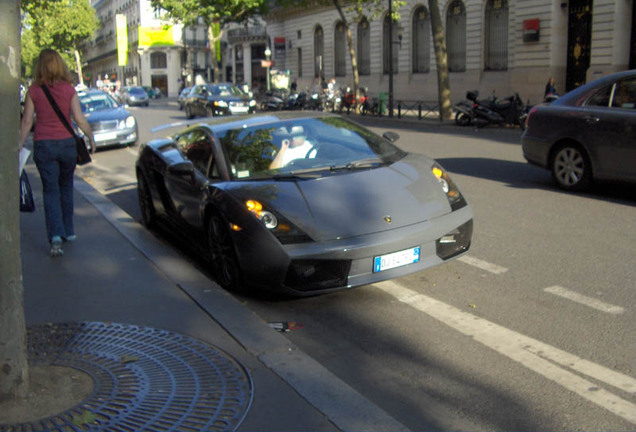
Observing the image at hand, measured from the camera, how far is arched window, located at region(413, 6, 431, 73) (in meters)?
40.4

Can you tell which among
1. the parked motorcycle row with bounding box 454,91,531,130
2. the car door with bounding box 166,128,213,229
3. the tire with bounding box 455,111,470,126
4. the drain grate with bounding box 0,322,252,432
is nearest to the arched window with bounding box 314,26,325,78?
the tire with bounding box 455,111,470,126

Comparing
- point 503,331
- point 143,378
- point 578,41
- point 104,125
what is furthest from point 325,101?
point 143,378

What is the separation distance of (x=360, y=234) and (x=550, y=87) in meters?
23.1

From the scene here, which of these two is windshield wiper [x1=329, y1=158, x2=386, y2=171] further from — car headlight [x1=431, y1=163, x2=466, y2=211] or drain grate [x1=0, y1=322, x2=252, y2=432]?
drain grate [x1=0, y1=322, x2=252, y2=432]

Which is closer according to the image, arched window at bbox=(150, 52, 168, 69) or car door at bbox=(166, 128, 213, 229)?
car door at bbox=(166, 128, 213, 229)

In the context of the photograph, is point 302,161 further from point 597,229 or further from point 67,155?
point 597,229

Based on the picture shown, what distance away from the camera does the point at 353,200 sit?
5.26m

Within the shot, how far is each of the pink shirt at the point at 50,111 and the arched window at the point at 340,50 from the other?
43.7 meters

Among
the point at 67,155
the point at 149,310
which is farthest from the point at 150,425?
the point at 67,155

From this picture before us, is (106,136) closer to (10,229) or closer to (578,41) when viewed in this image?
(10,229)

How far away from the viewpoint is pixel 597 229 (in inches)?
286

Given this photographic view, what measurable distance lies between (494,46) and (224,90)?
50.0 ft

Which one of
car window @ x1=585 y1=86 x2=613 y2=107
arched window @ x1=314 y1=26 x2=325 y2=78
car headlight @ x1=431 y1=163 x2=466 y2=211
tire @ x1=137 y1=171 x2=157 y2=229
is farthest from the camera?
arched window @ x1=314 y1=26 x2=325 y2=78

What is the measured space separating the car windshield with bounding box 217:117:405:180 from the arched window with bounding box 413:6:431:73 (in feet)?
116
